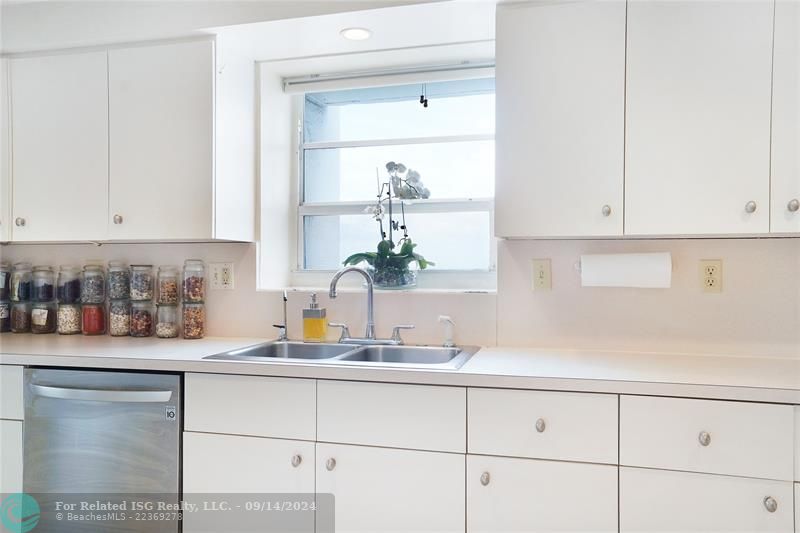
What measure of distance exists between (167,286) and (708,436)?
6.67 feet

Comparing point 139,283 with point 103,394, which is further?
point 139,283

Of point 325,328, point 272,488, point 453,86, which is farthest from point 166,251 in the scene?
point 453,86

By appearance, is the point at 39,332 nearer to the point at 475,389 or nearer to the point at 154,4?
the point at 154,4

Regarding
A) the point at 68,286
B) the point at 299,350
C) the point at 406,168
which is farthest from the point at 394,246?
the point at 68,286

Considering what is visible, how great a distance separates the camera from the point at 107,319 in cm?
247

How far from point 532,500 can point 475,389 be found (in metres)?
0.33

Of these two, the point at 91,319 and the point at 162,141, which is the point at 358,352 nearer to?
the point at 162,141

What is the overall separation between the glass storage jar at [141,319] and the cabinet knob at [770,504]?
2228 millimetres

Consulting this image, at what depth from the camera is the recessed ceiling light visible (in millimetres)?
2065

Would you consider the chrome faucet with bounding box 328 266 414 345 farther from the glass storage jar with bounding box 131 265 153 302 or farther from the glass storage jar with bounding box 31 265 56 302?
the glass storage jar with bounding box 31 265 56 302

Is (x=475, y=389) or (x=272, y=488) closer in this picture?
(x=475, y=389)

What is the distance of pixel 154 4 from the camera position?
211 cm

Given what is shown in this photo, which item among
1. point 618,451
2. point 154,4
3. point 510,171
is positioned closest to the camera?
point 618,451

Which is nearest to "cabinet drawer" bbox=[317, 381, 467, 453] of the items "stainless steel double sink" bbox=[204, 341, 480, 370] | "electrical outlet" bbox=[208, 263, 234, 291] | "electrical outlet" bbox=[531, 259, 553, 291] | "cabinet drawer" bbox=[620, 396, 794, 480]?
"stainless steel double sink" bbox=[204, 341, 480, 370]
